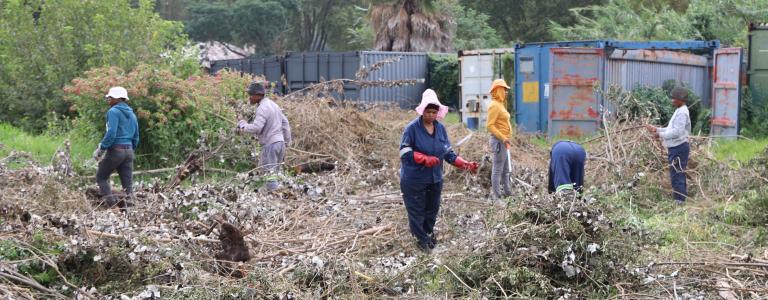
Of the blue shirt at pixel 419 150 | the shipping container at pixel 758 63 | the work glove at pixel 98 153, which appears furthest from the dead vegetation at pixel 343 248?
the shipping container at pixel 758 63

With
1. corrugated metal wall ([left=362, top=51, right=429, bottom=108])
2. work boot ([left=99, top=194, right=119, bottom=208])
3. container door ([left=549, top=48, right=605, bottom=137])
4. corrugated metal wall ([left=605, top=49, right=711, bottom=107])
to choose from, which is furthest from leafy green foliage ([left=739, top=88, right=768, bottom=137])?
work boot ([left=99, top=194, right=119, bottom=208])

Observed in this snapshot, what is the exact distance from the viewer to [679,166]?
1047 cm

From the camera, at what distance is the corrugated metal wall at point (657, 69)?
1625cm

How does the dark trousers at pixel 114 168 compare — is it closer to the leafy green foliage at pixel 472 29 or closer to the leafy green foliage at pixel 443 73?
the leafy green foliage at pixel 443 73

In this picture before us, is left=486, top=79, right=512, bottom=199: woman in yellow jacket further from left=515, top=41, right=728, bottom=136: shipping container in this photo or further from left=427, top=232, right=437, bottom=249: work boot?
left=515, top=41, right=728, bottom=136: shipping container

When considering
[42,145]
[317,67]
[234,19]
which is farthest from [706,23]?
[234,19]

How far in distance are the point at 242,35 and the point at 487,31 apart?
1673 centimetres

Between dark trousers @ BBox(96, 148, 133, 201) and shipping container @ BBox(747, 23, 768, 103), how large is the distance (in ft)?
39.6

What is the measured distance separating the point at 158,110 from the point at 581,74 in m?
7.73

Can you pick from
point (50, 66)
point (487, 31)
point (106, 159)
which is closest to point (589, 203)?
point (106, 159)

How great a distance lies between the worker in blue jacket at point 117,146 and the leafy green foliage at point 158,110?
258cm

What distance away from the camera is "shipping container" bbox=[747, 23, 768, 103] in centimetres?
1639

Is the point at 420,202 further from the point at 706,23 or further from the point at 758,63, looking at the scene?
the point at 706,23

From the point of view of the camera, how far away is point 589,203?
6664 mm
